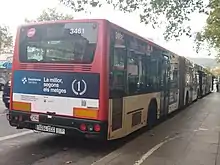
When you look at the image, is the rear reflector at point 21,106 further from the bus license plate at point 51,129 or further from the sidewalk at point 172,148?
the sidewalk at point 172,148

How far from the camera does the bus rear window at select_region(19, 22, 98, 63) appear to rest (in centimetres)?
731

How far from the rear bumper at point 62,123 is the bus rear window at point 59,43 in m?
1.24

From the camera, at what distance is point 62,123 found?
24.6 feet

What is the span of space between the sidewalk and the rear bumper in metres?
0.58

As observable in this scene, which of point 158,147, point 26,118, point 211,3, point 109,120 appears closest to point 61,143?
point 26,118

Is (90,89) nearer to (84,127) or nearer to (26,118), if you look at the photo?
(84,127)

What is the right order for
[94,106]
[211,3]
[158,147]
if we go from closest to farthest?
[94,106], [158,147], [211,3]

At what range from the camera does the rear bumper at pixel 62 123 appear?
7.17 m

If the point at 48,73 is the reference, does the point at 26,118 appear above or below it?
below

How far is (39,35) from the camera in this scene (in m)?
7.91

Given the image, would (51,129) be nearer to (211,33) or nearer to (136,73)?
(136,73)

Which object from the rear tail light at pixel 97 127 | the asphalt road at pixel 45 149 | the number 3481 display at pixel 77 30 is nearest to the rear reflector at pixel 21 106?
the asphalt road at pixel 45 149

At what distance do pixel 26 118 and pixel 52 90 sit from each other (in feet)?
3.06

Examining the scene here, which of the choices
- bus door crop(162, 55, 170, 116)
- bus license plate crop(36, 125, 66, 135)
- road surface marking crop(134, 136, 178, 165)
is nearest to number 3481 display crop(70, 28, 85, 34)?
bus license plate crop(36, 125, 66, 135)
